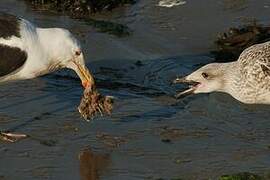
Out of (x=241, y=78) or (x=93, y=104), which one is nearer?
(x=93, y=104)

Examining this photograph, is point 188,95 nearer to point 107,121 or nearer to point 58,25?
point 107,121

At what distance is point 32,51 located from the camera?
723 centimetres

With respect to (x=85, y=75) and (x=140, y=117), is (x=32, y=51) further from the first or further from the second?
(x=140, y=117)

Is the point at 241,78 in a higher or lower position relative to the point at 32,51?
lower

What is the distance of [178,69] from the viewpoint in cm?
889

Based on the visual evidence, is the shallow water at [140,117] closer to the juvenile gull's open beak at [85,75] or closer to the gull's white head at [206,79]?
the gull's white head at [206,79]

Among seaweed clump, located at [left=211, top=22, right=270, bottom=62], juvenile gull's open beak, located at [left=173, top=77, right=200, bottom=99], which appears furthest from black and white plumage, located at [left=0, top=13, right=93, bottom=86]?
seaweed clump, located at [left=211, top=22, right=270, bottom=62]

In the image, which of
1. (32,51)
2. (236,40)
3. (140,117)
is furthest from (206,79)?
(32,51)

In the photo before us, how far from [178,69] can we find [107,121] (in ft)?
5.33

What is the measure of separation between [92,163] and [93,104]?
2.60 feet

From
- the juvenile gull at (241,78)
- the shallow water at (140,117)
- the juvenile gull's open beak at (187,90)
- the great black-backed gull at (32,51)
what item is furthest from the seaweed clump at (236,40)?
the great black-backed gull at (32,51)

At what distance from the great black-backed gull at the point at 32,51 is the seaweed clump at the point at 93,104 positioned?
0.10 meters

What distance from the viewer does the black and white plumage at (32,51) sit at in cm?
712

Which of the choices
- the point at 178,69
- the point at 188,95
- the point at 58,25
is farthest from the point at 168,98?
the point at 58,25
